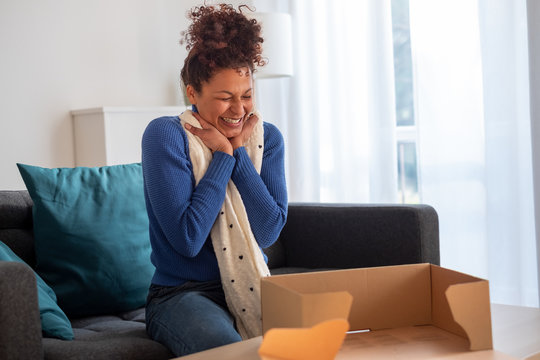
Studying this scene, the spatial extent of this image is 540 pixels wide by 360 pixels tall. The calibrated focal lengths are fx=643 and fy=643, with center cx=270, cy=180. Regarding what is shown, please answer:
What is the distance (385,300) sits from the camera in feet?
3.44

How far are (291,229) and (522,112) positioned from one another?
118cm

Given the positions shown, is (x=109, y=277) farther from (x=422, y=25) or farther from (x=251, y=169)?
(x=422, y=25)

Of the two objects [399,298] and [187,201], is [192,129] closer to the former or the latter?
[187,201]

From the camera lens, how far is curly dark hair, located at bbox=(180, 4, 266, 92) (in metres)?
1.50

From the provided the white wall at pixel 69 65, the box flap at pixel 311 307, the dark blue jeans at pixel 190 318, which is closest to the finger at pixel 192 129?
the dark blue jeans at pixel 190 318

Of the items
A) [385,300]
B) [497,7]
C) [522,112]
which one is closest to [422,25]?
[497,7]

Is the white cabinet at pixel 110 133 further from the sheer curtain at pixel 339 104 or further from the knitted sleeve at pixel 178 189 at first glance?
the knitted sleeve at pixel 178 189

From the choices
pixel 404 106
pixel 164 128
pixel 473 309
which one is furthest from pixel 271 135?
pixel 404 106

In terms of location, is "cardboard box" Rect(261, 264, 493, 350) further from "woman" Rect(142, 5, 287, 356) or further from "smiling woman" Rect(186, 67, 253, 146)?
"smiling woman" Rect(186, 67, 253, 146)

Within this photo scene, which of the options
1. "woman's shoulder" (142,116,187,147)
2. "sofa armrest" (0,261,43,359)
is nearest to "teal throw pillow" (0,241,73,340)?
"sofa armrest" (0,261,43,359)

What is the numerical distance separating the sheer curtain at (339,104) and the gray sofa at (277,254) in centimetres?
118

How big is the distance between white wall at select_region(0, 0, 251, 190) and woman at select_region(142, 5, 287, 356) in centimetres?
185

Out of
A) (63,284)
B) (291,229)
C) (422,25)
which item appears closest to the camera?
(63,284)

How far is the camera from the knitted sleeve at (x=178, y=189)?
4.60 feet
